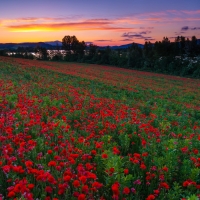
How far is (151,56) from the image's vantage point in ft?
236

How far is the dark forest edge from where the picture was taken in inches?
2367

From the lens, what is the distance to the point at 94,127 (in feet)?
23.9

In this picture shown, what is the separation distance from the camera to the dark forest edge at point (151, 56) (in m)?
60.1

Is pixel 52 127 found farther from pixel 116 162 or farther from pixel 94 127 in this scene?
pixel 116 162

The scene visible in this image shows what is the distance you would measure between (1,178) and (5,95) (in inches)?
262

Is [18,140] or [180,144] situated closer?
[18,140]

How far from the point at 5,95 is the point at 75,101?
8.99 ft

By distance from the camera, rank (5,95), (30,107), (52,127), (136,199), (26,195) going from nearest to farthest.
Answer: (26,195) → (136,199) → (52,127) → (30,107) → (5,95)

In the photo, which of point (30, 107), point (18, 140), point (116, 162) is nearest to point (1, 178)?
point (18, 140)

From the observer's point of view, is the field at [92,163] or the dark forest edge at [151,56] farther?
the dark forest edge at [151,56]

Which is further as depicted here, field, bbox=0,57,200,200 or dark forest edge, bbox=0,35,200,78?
dark forest edge, bbox=0,35,200,78

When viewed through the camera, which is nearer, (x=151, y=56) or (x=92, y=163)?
(x=92, y=163)

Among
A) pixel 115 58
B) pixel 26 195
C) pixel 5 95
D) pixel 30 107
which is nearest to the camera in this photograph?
pixel 26 195

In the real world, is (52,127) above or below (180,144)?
above
